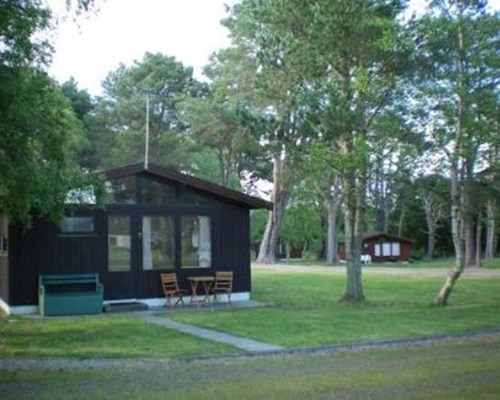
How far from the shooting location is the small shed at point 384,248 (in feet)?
192

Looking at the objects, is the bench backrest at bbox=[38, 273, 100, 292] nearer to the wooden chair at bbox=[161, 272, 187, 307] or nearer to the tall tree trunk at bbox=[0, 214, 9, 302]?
the tall tree trunk at bbox=[0, 214, 9, 302]

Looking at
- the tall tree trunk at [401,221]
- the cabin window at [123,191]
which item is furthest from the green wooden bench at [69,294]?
the tall tree trunk at [401,221]

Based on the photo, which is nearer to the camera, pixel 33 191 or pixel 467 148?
pixel 33 191

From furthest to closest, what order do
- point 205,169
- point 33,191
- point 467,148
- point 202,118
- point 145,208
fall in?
point 205,169 → point 202,118 → point 145,208 → point 467,148 → point 33,191

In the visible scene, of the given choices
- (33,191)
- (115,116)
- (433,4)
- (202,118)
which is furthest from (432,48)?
(115,116)

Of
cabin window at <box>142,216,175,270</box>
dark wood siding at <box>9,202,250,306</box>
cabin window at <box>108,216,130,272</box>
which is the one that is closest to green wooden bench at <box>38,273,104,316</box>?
dark wood siding at <box>9,202,250,306</box>

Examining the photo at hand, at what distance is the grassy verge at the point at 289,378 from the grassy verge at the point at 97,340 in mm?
1047

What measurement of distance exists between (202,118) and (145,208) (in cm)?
2881

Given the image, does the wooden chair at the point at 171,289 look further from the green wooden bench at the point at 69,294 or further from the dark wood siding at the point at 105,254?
the green wooden bench at the point at 69,294

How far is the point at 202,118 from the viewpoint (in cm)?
4800

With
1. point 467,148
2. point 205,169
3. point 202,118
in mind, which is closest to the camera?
point 467,148

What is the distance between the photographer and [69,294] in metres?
17.9

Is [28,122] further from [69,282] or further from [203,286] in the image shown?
[203,286]

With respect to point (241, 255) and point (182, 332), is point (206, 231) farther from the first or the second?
point (182, 332)
